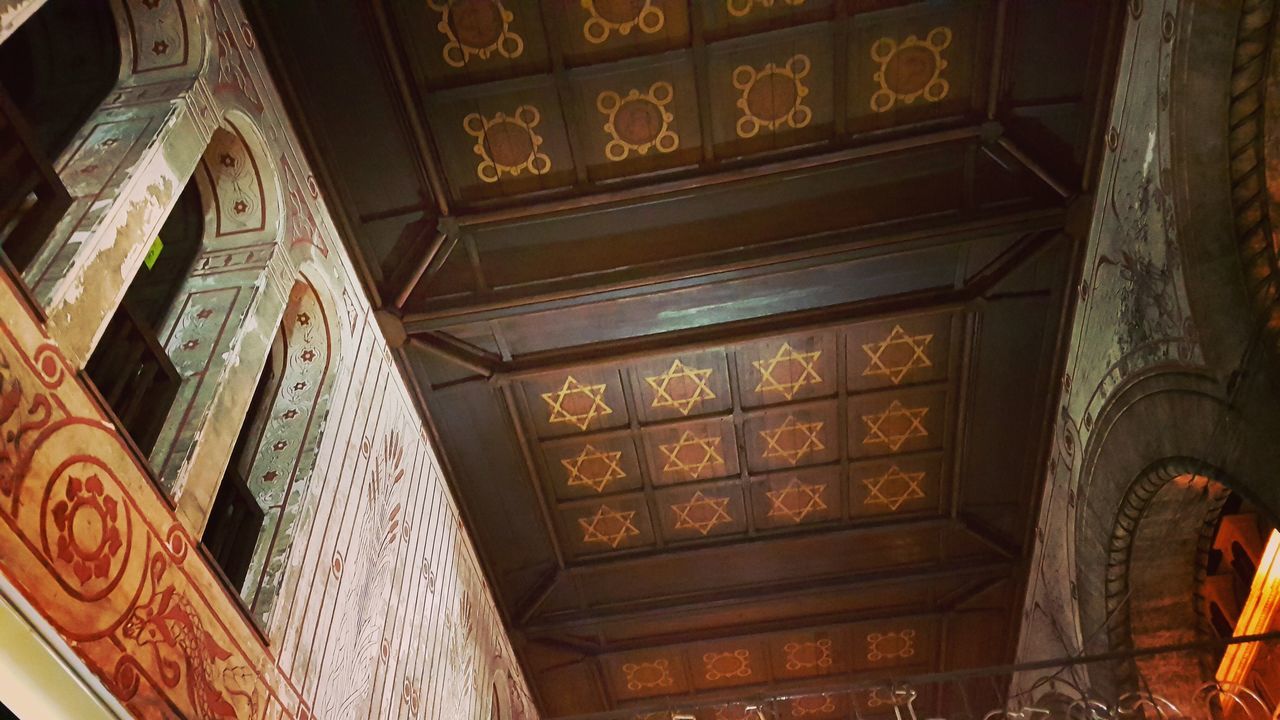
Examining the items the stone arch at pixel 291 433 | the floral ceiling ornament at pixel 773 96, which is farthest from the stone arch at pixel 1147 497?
the stone arch at pixel 291 433

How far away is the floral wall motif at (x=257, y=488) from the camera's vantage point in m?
2.69

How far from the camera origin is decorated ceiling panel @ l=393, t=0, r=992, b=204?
4.96 meters

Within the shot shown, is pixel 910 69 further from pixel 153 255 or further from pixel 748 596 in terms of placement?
pixel 748 596

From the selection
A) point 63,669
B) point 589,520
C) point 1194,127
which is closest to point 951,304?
point 1194,127

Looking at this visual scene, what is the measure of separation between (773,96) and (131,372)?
12.7 ft

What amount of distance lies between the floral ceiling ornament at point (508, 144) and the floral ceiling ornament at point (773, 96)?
1.28 m

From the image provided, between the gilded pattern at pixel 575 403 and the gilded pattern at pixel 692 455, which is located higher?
the gilded pattern at pixel 575 403

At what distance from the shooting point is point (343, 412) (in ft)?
16.6

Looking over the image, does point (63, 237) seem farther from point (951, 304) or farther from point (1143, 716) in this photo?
point (1143, 716)

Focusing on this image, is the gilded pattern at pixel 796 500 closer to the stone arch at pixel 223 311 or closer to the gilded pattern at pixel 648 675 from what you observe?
the gilded pattern at pixel 648 675

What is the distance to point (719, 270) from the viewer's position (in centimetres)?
583

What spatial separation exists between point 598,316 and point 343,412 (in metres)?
1.97

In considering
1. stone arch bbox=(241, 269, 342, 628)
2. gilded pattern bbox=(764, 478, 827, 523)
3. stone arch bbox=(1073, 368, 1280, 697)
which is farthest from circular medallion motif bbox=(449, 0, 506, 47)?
gilded pattern bbox=(764, 478, 827, 523)

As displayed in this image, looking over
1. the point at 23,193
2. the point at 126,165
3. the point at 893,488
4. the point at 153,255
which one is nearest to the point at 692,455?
the point at 893,488
